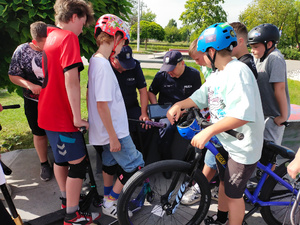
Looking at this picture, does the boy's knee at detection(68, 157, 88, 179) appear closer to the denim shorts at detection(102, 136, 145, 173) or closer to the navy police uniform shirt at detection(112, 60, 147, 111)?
the denim shorts at detection(102, 136, 145, 173)

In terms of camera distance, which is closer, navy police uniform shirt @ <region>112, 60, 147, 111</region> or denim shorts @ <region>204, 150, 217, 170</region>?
denim shorts @ <region>204, 150, 217, 170</region>

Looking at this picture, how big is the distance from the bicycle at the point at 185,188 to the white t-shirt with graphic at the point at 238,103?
0.20m

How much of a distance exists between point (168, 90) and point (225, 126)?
165 cm

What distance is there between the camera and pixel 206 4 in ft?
72.7

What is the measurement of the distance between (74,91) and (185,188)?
128cm

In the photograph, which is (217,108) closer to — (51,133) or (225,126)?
(225,126)

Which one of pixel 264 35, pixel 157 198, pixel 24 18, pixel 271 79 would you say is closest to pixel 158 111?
pixel 157 198

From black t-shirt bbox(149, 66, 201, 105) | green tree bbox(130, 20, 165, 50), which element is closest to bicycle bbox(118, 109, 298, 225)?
black t-shirt bbox(149, 66, 201, 105)

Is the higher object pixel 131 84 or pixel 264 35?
pixel 264 35

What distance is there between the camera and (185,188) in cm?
213

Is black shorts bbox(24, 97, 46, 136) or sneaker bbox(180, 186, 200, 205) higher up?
black shorts bbox(24, 97, 46, 136)

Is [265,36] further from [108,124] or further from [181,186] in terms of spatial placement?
[108,124]

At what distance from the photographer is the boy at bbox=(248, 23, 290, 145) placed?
2531mm

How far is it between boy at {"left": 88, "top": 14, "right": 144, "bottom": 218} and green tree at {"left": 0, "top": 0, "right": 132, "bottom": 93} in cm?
125
